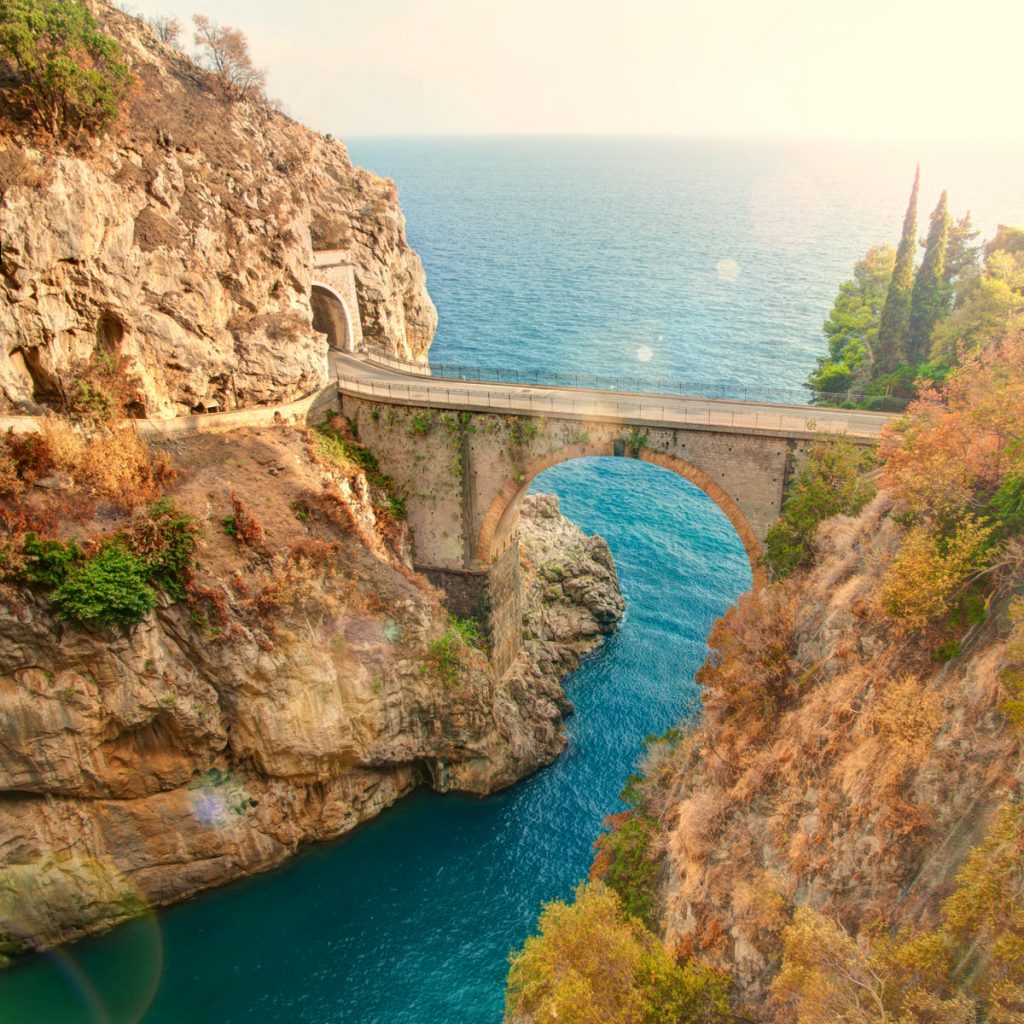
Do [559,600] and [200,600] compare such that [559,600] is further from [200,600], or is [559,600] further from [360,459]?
[200,600]

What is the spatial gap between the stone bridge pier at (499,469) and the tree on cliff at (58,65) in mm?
15667

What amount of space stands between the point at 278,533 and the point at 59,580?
798 cm

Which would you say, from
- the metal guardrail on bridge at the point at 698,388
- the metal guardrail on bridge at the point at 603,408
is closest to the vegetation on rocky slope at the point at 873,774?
the metal guardrail on bridge at the point at 603,408

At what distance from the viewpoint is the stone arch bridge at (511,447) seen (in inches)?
1275

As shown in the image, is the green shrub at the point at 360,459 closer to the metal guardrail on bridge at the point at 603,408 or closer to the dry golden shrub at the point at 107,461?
the metal guardrail on bridge at the point at 603,408

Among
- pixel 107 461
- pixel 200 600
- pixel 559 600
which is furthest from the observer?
pixel 559 600

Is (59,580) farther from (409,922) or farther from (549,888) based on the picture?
(549,888)

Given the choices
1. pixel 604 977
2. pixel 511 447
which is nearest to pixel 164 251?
pixel 511 447

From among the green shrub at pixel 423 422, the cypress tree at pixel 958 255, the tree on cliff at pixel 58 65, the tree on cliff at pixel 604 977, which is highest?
the tree on cliff at pixel 58 65

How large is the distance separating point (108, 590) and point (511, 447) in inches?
688

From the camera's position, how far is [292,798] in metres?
31.9

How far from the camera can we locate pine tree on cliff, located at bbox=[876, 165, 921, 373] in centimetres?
5797

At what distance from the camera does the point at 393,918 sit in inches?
1190

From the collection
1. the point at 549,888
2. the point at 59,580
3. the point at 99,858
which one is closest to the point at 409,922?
the point at 549,888
